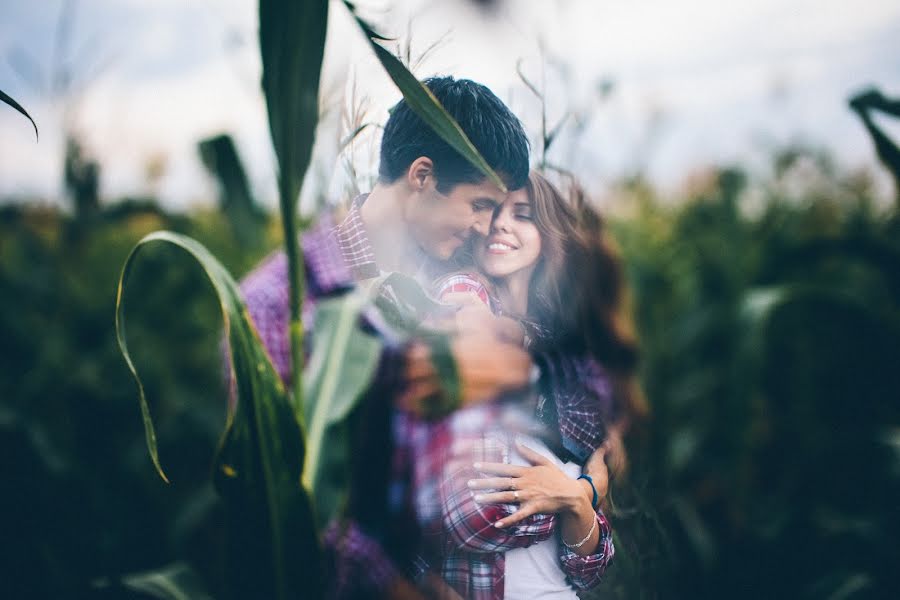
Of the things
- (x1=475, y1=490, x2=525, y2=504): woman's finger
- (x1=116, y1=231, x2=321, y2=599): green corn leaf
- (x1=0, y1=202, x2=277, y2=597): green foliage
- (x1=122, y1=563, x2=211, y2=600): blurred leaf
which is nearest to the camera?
(x1=475, y1=490, x2=525, y2=504): woman's finger

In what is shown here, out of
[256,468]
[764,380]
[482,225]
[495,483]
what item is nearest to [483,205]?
[482,225]

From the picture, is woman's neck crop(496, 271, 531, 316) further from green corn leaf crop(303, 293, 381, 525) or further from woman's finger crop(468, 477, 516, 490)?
green corn leaf crop(303, 293, 381, 525)

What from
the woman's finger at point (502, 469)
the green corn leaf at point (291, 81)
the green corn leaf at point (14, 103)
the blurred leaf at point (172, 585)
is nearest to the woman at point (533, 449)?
the woman's finger at point (502, 469)

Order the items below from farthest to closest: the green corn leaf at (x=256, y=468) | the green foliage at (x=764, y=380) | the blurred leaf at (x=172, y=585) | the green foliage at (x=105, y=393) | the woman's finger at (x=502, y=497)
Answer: the green foliage at (x=764, y=380) → the green foliage at (x=105, y=393) → the blurred leaf at (x=172, y=585) → the green corn leaf at (x=256, y=468) → the woman's finger at (x=502, y=497)

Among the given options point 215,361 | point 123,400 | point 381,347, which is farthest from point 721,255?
point 123,400

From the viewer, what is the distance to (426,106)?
25 centimetres

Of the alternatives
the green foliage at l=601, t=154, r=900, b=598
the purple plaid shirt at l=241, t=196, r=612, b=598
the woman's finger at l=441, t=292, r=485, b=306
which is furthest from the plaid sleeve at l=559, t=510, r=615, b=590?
the green foliage at l=601, t=154, r=900, b=598

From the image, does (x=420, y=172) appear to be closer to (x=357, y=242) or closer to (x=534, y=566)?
(x=357, y=242)

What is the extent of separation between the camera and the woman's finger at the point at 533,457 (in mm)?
253

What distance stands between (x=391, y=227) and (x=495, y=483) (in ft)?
0.37

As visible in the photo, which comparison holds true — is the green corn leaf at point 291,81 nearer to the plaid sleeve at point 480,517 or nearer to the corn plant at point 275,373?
the corn plant at point 275,373

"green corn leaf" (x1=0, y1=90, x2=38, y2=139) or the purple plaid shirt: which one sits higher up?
"green corn leaf" (x1=0, y1=90, x2=38, y2=139)

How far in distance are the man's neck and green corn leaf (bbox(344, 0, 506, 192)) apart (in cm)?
3

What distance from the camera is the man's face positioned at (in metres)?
0.26
